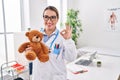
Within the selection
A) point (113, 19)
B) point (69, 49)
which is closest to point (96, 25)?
point (113, 19)

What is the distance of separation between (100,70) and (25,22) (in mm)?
1658

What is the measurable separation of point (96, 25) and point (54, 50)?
2.84m

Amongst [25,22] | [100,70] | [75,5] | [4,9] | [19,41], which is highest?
[75,5]

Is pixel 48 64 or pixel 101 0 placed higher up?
pixel 101 0

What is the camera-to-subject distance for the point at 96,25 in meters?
3.93

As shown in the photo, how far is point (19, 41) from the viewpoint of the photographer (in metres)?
2.17

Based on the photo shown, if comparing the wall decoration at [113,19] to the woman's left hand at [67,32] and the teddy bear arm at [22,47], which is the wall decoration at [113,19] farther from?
the teddy bear arm at [22,47]

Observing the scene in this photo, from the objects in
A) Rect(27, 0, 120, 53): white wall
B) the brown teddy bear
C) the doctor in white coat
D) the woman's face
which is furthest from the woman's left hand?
Rect(27, 0, 120, 53): white wall

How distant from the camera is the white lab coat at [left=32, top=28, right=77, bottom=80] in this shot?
1.30 m

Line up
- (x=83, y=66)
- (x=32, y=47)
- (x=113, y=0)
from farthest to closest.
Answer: (x=113, y=0)
(x=83, y=66)
(x=32, y=47)

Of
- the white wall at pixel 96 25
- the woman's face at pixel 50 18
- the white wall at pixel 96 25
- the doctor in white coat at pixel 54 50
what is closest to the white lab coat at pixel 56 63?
the doctor in white coat at pixel 54 50

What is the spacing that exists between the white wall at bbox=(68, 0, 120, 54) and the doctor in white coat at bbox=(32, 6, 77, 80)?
2.72 m

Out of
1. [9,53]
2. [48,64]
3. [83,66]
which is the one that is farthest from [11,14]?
[48,64]

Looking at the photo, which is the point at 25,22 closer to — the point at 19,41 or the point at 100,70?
the point at 19,41
